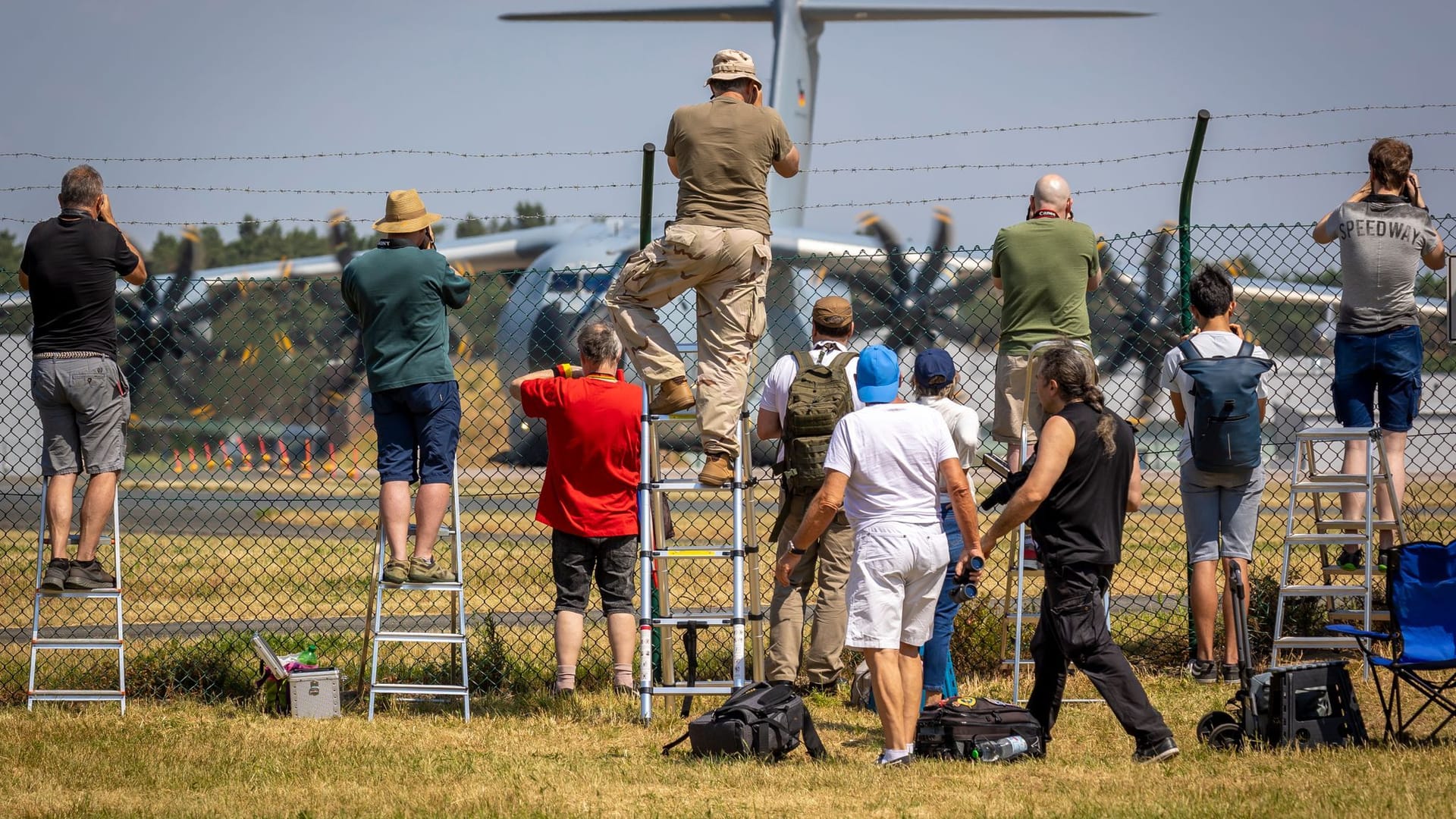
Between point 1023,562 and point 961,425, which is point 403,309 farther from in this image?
point 1023,562

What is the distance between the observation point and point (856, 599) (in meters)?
5.18

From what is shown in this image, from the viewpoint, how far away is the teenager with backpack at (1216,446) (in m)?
6.60

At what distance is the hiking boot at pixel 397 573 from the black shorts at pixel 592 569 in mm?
743

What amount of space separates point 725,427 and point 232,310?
2239 cm

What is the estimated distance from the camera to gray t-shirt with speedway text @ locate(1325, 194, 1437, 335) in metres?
7.00

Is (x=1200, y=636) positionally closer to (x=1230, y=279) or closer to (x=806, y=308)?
(x=1230, y=279)

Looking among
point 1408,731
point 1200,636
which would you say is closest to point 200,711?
point 1200,636

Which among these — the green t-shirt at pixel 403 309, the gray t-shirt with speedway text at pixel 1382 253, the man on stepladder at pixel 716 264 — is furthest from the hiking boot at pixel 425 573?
the gray t-shirt with speedway text at pixel 1382 253

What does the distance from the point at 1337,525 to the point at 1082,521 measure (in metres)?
2.46

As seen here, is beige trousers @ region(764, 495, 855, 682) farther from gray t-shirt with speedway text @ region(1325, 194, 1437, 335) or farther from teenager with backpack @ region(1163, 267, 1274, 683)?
gray t-shirt with speedway text @ region(1325, 194, 1437, 335)

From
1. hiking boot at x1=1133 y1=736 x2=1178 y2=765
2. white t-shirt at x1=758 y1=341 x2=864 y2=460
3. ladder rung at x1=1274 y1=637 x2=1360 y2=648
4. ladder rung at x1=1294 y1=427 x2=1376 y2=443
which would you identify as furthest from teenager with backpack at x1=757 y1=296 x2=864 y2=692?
ladder rung at x1=1294 y1=427 x2=1376 y2=443

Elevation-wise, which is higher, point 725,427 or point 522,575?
point 725,427

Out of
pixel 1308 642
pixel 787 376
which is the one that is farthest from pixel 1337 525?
pixel 787 376

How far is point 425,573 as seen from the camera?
21.2 ft
